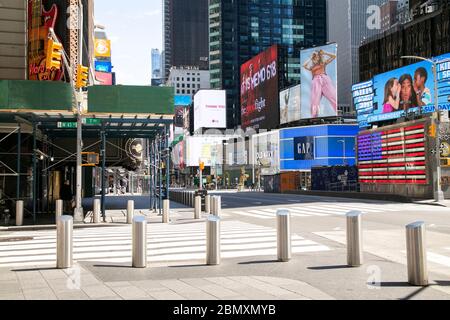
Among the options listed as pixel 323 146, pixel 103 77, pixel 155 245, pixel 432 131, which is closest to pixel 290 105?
pixel 323 146

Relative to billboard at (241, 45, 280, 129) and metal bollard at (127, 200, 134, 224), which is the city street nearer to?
metal bollard at (127, 200, 134, 224)

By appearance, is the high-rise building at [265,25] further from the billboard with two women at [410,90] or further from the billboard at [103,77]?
the billboard with two women at [410,90]

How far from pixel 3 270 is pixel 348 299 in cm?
653

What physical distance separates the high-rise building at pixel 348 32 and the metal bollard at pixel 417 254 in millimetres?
166977

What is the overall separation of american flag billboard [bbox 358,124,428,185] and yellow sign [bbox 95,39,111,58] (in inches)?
1863

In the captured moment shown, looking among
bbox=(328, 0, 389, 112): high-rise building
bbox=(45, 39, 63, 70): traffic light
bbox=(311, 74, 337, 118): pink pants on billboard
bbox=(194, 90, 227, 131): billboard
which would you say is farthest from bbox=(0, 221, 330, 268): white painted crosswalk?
bbox=(328, 0, 389, 112): high-rise building

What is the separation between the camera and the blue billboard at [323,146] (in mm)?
89312

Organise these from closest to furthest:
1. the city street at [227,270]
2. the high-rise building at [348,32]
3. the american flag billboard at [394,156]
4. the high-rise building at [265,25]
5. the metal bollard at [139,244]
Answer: the city street at [227,270]
the metal bollard at [139,244]
the american flag billboard at [394,156]
the high-rise building at [348,32]
the high-rise building at [265,25]

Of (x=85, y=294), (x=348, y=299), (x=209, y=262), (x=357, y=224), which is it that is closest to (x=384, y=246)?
(x=357, y=224)

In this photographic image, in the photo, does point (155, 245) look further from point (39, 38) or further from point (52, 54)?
point (39, 38)

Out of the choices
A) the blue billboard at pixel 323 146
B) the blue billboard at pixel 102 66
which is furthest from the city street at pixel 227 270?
the blue billboard at pixel 323 146

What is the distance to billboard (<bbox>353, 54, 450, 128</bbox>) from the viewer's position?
174 feet

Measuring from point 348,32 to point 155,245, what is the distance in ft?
588

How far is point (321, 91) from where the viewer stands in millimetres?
87375
